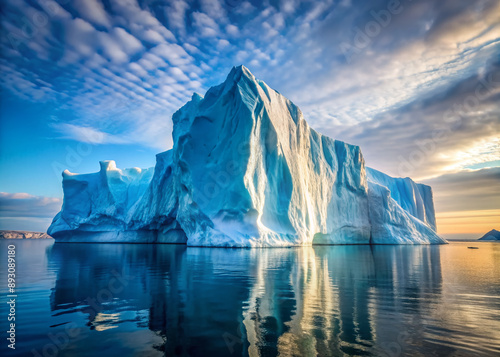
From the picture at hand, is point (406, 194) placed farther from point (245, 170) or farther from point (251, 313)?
point (251, 313)

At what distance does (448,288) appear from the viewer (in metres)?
6.21

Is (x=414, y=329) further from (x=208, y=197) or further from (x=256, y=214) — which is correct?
(x=208, y=197)

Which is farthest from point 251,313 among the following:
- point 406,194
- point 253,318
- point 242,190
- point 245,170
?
point 406,194

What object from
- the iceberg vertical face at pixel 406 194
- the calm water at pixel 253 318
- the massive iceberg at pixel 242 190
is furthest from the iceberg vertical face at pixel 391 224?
the calm water at pixel 253 318

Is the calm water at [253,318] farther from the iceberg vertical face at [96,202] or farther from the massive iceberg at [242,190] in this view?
the iceberg vertical face at [96,202]

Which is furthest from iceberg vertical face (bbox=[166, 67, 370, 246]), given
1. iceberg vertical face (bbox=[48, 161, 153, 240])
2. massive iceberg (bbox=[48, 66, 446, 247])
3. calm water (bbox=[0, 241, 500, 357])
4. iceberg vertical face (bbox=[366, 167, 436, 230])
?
iceberg vertical face (bbox=[366, 167, 436, 230])

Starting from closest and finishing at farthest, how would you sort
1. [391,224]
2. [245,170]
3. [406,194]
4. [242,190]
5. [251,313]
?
[251,313] → [242,190] → [245,170] → [391,224] → [406,194]

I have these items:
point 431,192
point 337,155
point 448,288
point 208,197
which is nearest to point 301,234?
point 208,197

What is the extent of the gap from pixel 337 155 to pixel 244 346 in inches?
1277

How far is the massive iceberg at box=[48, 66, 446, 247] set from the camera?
69.3ft

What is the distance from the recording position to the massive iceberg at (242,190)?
2111 centimetres

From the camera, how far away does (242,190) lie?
786 inches

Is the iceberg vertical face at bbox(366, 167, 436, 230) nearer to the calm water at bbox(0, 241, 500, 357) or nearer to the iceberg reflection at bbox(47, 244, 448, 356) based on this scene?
the iceberg reflection at bbox(47, 244, 448, 356)

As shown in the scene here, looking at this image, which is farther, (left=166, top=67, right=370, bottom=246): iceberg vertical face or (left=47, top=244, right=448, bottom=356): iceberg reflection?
(left=166, top=67, right=370, bottom=246): iceberg vertical face
